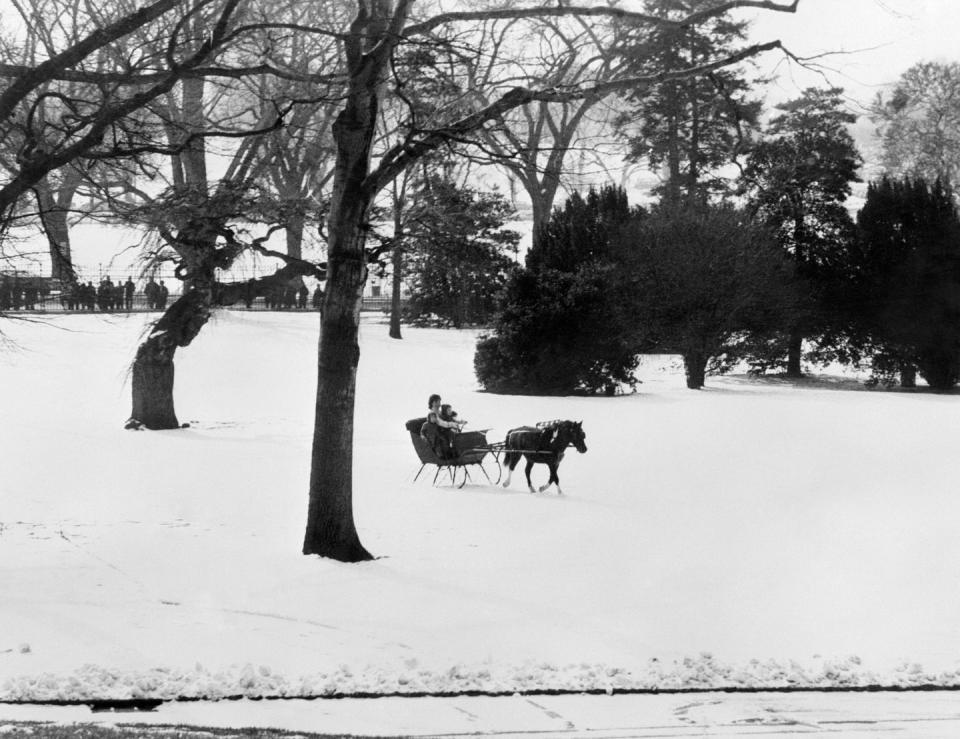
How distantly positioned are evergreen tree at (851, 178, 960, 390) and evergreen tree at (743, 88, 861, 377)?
43.3 inches

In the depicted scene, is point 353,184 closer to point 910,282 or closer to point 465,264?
point 465,264

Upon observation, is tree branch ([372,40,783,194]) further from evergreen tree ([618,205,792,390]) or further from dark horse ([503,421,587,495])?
evergreen tree ([618,205,792,390])

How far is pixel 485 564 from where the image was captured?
39.3 feet

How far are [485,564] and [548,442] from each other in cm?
462

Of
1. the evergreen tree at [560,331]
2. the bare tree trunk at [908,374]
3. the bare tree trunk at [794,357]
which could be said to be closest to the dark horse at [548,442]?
the evergreen tree at [560,331]

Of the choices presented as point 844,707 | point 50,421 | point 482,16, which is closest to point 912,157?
point 50,421

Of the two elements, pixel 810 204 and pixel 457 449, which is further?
pixel 810 204

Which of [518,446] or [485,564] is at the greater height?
[518,446]

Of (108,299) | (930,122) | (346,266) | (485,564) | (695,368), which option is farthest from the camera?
(930,122)

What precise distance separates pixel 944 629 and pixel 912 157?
51.8 metres

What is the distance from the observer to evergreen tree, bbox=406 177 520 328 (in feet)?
67.9

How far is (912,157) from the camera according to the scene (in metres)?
57.3

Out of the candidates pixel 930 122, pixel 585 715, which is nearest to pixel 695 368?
pixel 585 715

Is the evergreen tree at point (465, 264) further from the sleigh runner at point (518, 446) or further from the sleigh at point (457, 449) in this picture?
the sleigh runner at point (518, 446)
